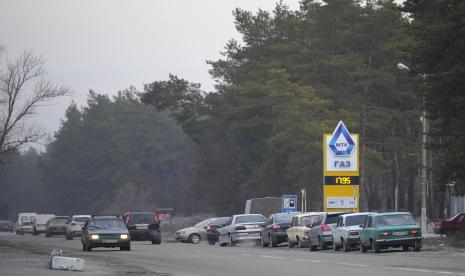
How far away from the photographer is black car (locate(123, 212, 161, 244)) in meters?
56.2

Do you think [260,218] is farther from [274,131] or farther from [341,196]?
[274,131]

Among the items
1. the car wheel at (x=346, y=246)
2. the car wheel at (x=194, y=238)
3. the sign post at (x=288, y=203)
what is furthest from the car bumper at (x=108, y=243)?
the sign post at (x=288, y=203)

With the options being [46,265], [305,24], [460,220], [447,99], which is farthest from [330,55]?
[46,265]

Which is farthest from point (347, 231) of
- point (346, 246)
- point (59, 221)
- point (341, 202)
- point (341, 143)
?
point (59, 221)

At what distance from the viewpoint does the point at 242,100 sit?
9656 centimetres

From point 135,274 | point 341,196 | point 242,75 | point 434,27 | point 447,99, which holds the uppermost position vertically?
point 242,75

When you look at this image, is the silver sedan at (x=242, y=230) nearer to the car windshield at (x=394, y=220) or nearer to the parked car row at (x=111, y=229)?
the parked car row at (x=111, y=229)

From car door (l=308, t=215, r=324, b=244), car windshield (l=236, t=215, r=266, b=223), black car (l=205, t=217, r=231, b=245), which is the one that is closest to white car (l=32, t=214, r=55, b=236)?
black car (l=205, t=217, r=231, b=245)

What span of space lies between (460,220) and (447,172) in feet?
33.1

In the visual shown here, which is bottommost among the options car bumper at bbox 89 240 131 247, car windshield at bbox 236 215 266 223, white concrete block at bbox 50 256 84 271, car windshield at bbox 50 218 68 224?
white concrete block at bbox 50 256 84 271

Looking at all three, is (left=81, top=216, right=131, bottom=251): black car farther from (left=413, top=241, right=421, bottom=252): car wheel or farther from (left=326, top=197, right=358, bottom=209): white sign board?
(left=326, top=197, right=358, bottom=209): white sign board

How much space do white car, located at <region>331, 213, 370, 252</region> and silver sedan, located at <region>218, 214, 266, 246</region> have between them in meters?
11.6

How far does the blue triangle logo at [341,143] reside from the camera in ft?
183

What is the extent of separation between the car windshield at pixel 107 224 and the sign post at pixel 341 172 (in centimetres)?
1321
